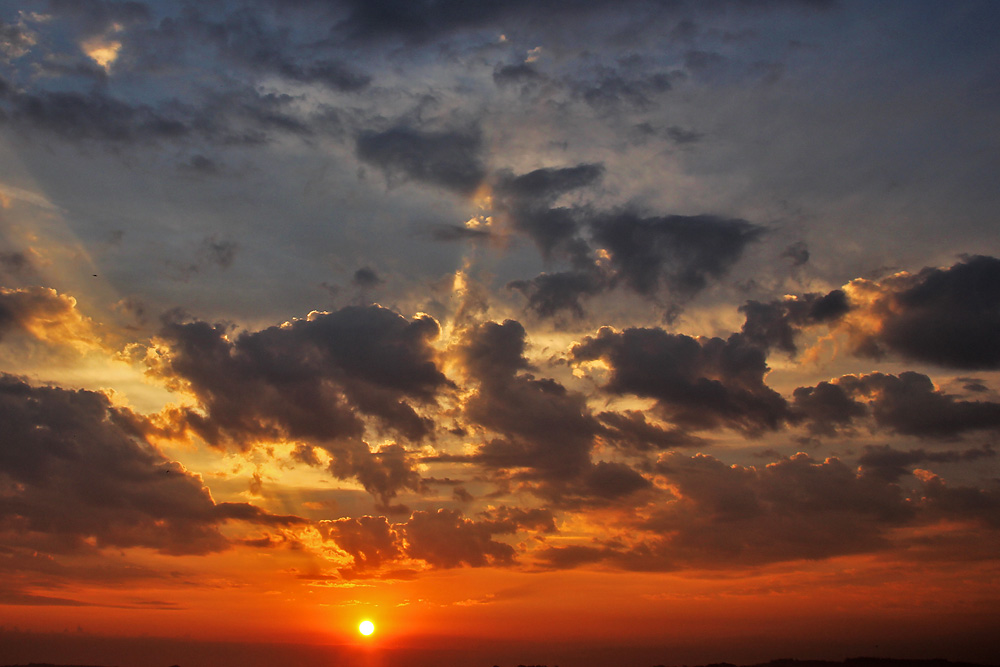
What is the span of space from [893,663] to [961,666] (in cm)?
1856

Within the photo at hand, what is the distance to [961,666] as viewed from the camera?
19112 cm

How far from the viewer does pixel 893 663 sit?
653 ft
